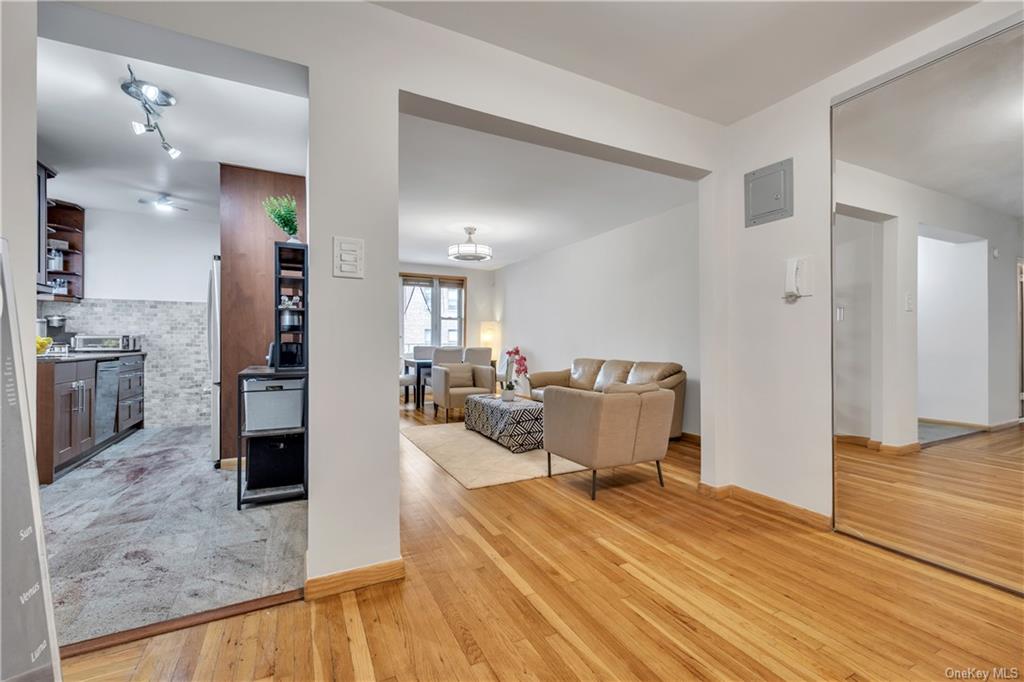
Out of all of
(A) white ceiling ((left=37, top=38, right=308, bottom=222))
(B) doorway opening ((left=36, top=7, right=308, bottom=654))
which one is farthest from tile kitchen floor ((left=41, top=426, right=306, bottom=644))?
(A) white ceiling ((left=37, top=38, right=308, bottom=222))

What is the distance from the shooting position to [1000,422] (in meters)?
2.06

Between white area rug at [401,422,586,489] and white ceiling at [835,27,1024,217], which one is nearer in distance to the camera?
white ceiling at [835,27,1024,217]

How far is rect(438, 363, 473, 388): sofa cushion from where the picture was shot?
5.93 meters

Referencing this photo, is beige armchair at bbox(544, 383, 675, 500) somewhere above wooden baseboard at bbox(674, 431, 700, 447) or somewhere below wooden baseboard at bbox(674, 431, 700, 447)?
above

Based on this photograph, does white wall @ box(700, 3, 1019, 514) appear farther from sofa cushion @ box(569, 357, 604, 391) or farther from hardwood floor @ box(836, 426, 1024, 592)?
sofa cushion @ box(569, 357, 604, 391)

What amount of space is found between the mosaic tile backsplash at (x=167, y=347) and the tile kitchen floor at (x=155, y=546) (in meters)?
1.91

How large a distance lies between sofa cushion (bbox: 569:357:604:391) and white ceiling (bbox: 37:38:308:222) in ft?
13.2

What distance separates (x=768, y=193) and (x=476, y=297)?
6.90 meters

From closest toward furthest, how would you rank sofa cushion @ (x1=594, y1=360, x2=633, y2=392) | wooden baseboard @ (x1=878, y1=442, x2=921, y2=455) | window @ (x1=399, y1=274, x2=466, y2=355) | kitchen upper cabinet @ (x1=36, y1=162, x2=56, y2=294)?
wooden baseboard @ (x1=878, y1=442, x2=921, y2=455) → kitchen upper cabinet @ (x1=36, y1=162, x2=56, y2=294) → sofa cushion @ (x1=594, y1=360, x2=633, y2=392) → window @ (x1=399, y1=274, x2=466, y2=355)

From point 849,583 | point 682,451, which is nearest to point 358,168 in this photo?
point 849,583

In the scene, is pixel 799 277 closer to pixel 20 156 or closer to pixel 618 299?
pixel 20 156

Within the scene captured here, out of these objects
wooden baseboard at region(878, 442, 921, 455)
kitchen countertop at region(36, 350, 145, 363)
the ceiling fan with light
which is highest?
the ceiling fan with light

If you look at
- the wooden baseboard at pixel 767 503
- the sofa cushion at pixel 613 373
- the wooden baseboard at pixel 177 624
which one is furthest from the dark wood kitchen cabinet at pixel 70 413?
the sofa cushion at pixel 613 373

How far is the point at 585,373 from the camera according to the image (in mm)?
5805
